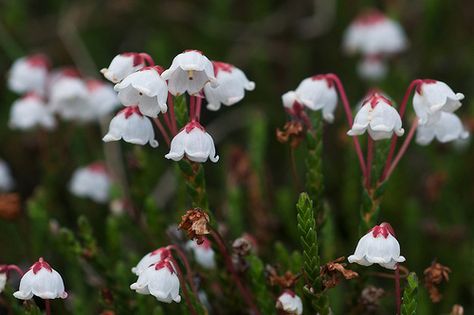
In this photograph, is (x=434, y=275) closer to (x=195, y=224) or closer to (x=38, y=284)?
(x=195, y=224)

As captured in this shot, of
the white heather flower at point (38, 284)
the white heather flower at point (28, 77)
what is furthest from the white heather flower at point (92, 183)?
A: the white heather flower at point (38, 284)

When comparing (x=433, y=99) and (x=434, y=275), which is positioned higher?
(x=433, y=99)


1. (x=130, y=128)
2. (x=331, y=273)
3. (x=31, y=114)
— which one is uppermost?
(x=31, y=114)

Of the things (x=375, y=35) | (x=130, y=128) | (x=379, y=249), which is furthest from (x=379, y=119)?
(x=375, y=35)

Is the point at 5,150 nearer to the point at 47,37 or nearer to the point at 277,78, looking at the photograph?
the point at 47,37

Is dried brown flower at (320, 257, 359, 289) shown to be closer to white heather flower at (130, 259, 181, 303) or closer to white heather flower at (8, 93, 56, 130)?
white heather flower at (130, 259, 181, 303)

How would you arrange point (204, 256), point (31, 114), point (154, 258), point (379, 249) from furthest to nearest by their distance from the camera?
point (31, 114), point (204, 256), point (154, 258), point (379, 249)

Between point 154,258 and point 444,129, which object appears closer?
point 154,258
